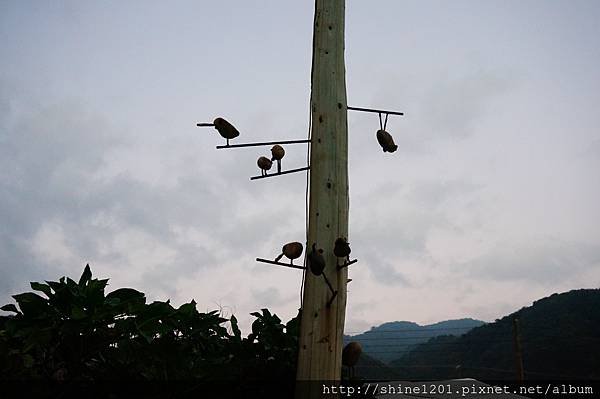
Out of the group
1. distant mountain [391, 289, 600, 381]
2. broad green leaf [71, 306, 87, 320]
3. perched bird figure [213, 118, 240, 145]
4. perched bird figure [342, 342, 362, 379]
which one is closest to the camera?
broad green leaf [71, 306, 87, 320]

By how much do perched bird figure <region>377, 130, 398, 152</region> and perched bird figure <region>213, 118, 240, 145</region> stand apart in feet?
2.41

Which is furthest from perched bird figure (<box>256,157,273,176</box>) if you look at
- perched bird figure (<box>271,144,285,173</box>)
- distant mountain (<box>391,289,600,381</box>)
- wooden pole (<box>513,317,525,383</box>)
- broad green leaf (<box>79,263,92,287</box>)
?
distant mountain (<box>391,289,600,381</box>)

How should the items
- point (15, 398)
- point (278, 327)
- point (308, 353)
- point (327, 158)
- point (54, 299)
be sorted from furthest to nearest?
point (278, 327)
point (327, 158)
point (308, 353)
point (54, 299)
point (15, 398)

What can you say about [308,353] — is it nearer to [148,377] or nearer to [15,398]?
[148,377]

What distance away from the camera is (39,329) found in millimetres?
Result: 1817

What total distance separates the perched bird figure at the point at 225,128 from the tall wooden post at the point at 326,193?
41 centimetres

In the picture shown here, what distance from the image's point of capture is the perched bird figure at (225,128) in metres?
2.40

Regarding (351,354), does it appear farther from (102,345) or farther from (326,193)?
(102,345)

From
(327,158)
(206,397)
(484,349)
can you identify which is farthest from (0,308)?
(484,349)

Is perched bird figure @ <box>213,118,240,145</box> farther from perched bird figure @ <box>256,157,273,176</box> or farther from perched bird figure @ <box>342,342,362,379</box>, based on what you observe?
perched bird figure @ <box>342,342,362,379</box>

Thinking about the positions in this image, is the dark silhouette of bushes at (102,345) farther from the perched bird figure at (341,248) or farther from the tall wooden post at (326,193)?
the perched bird figure at (341,248)

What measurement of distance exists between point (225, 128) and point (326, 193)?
24.5 inches

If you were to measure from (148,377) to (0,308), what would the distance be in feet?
2.07

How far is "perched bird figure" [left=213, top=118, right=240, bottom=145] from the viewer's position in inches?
94.5
